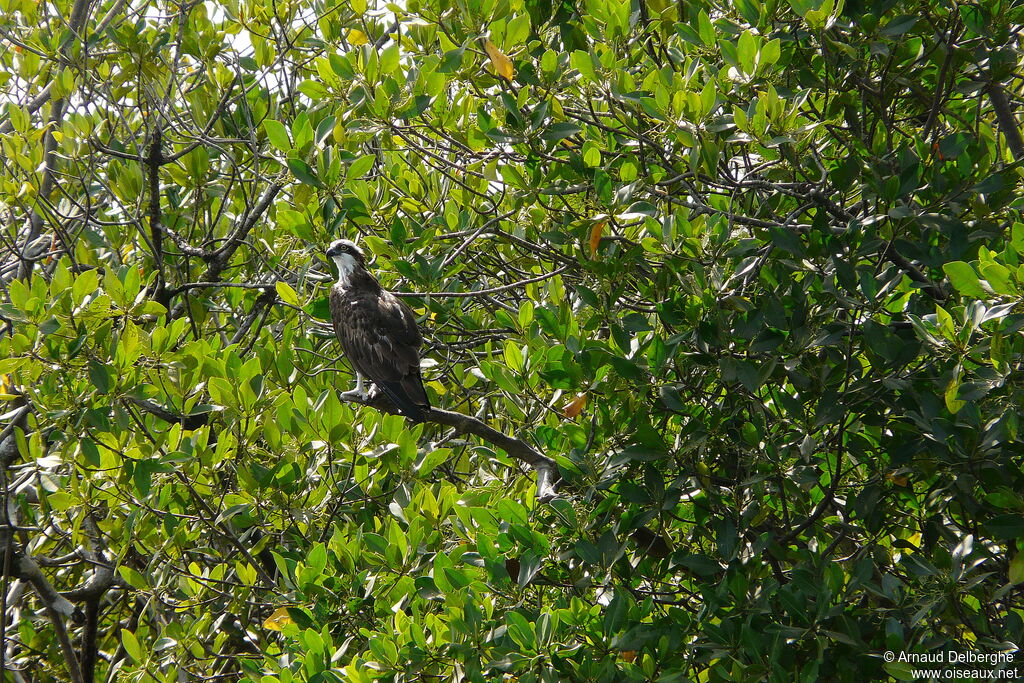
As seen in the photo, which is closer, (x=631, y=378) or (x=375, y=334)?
(x=631, y=378)

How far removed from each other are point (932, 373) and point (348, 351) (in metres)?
3.17

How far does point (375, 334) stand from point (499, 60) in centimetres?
194

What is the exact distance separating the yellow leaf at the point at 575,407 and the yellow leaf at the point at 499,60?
1421 millimetres

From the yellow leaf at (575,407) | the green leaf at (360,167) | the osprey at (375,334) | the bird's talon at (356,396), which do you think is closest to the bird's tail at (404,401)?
the osprey at (375,334)

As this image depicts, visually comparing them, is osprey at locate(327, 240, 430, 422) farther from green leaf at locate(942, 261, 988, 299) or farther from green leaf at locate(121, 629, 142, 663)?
green leaf at locate(942, 261, 988, 299)

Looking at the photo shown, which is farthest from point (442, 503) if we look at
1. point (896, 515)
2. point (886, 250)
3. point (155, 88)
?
point (155, 88)

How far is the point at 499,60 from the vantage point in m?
3.81

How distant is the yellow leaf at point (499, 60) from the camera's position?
380 cm

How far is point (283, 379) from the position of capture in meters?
4.33

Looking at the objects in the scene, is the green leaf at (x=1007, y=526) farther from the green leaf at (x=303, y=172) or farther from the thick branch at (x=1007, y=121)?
the green leaf at (x=303, y=172)

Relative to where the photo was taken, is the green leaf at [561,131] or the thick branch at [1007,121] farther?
the thick branch at [1007,121]

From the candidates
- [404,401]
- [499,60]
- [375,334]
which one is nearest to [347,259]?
[375,334]

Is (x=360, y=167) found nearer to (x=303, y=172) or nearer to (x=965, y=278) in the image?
(x=303, y=172)

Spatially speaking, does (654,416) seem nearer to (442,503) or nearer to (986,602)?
(442,503)
